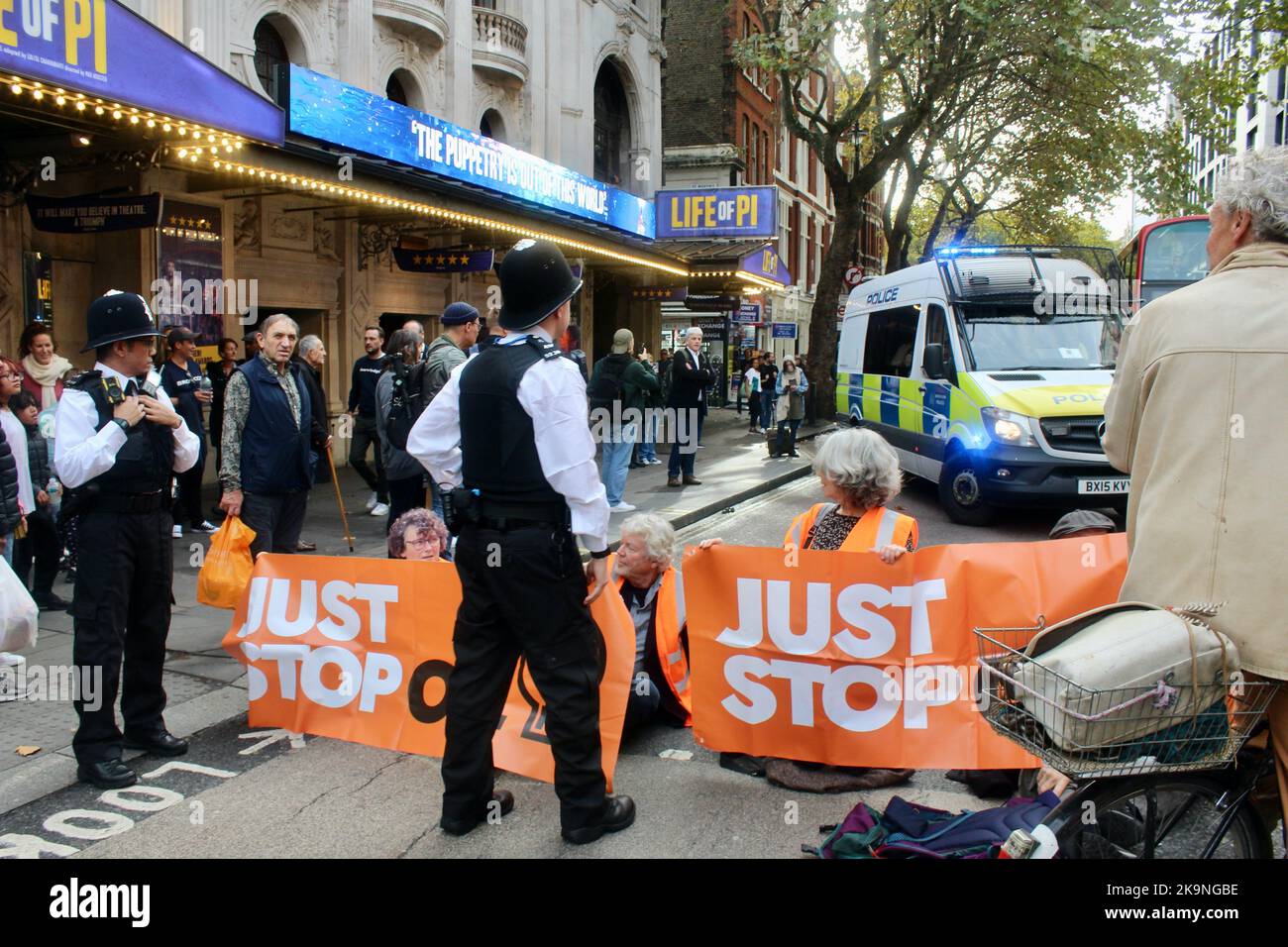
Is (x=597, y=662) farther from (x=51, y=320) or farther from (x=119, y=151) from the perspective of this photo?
(x=51, y=320)

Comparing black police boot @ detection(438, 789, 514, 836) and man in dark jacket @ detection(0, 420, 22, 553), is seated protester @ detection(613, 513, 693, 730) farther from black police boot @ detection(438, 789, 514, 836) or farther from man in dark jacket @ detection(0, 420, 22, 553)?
man in dark jacket @ detection(0, 420, 22, 553)

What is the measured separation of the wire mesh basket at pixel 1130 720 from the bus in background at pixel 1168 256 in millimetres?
14527

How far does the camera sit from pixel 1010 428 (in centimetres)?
955

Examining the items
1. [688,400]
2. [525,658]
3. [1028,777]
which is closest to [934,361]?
[688,400]

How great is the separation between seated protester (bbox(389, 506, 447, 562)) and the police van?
246 inches

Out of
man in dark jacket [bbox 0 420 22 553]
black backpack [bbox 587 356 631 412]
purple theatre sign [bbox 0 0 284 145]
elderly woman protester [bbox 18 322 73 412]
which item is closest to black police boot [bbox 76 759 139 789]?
man in dark jacket [bbox 0 420 22 553]

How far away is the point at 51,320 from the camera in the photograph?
35.7ft

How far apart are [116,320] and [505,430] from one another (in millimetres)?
2058

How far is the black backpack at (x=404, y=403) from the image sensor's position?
26.9 ft

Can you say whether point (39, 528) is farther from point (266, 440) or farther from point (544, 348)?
point (544, 348)

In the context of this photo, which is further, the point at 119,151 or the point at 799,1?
the point at 799,1

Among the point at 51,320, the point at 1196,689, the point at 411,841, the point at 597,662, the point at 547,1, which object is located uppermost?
the point at 547,1
